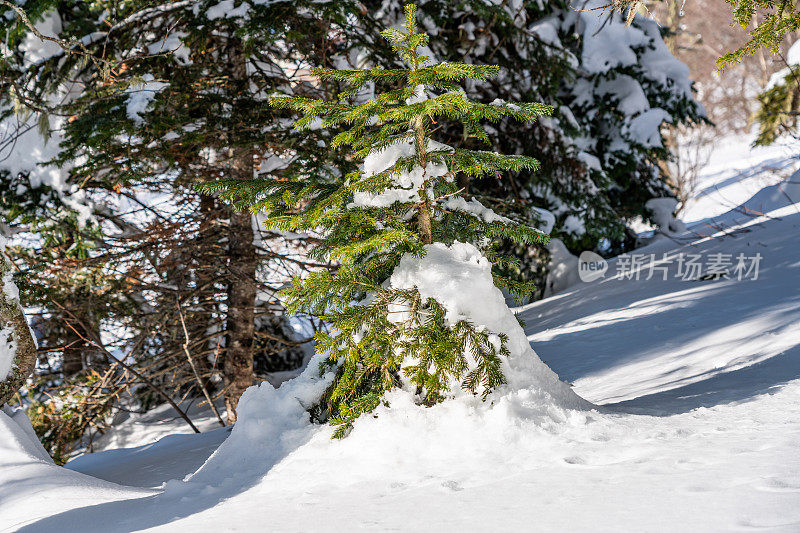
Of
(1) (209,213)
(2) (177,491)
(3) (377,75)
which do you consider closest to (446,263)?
(3) (377,75)

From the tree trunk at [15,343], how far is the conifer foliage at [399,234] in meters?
2.03

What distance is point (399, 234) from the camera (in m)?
3.01

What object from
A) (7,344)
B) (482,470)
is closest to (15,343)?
(7,344)

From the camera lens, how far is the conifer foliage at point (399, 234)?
3021 millimetres

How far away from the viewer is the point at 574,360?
21.4 feet

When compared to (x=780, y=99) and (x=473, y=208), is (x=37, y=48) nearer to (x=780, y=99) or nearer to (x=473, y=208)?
(x=473, y=208)

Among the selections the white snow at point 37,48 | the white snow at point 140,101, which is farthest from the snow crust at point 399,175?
the white snow at point 37,48

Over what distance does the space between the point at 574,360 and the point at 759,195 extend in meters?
7.66

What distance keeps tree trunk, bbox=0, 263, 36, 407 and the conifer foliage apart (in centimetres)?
203

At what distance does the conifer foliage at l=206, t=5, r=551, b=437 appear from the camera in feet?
9.91

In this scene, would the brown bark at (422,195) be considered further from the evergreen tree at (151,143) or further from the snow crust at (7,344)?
the snow crust at (7,344)

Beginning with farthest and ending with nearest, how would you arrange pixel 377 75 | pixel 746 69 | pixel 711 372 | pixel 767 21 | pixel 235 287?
1. pixel 746 69
2. pixel 235 287
3. pixel 711 372
4. pixel 767 21
5. pixel 377 75

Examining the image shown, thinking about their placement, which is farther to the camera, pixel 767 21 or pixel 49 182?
pixel 49 182

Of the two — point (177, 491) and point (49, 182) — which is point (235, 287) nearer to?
point (49, 182)
